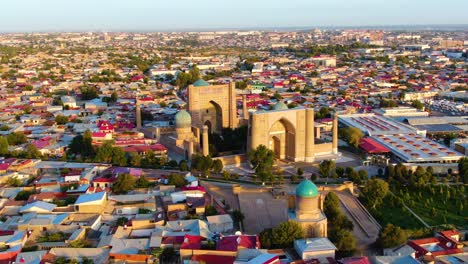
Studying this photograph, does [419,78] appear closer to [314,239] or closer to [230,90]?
[230,90]

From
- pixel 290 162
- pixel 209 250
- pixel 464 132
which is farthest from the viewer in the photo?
pixel 464 132

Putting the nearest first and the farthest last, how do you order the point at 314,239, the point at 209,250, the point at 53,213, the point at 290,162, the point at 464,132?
the point at 209,250 → the point at 314,239 → the point at 53,213 → the point at 290,162 → the point at 464,132

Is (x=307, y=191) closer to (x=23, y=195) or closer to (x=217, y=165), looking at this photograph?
(x=217, y=165)

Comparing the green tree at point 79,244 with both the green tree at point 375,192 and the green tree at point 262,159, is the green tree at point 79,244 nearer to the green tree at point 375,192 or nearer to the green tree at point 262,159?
the green tree at point 262,159

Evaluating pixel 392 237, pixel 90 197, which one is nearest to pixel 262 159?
pixel 90 197

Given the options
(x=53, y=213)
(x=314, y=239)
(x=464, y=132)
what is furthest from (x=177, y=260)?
(x=464, y=132)

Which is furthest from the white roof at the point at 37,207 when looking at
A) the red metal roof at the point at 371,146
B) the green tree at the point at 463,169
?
the green tree at the point at 463,169
